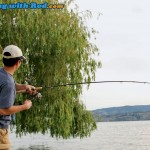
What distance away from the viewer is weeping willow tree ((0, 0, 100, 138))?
17469mm

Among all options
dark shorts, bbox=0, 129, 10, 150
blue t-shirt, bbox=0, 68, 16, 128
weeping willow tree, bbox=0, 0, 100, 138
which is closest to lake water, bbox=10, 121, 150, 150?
weeping willow tree, bbox=0, 0, 100, 138

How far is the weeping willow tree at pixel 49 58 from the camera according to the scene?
1747 centimetres

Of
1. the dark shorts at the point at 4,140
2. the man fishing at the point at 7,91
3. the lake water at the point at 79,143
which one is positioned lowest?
the lake water at the point at 79,143

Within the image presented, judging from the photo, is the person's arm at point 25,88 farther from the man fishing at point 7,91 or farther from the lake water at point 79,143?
the lake water at point 79,143

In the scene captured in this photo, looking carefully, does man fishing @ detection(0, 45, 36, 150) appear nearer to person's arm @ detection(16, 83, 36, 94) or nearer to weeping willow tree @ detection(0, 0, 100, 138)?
person's arm @ detection(16, 83, 36, 94)

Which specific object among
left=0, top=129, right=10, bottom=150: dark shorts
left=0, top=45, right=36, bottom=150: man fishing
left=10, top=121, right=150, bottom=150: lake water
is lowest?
left=10, top=121, right=150, bottom=150: lake water

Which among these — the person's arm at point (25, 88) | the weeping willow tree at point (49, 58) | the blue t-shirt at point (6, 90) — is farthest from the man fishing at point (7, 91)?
the weeping willow tree at point (49, 58)

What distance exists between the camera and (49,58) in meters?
18.3

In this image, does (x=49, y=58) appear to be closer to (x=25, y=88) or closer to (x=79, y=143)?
(x=25, y=88)

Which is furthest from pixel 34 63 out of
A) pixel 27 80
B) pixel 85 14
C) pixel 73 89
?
pixel 85 14

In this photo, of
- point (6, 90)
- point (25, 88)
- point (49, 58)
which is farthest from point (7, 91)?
point (49, 58)

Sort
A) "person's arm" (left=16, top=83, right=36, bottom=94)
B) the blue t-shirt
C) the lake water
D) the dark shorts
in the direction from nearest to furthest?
the blue t-shirt, the dark shorts, "person's arm" (left=16, top=83, right=36, bottom=94), the lake water

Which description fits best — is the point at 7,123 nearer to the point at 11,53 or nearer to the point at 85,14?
the point at 11,53

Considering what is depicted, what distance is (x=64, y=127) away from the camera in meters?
18.7
